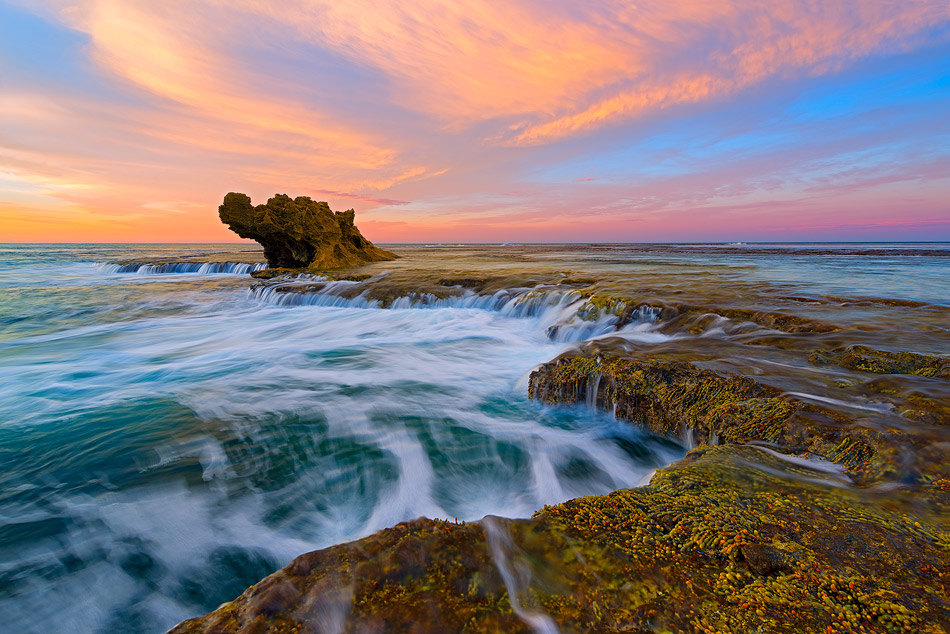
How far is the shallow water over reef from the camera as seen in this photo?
3.25m

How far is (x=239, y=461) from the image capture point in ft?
14.8

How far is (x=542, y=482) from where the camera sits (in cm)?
423

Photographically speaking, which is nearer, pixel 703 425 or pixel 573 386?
pixel 703 425

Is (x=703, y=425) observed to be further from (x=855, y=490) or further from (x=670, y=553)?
(x=670, y=553)

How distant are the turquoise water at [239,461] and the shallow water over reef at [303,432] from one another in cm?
2

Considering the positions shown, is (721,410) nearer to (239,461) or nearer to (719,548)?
(719,548)

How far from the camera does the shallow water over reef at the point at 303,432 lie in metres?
3.25

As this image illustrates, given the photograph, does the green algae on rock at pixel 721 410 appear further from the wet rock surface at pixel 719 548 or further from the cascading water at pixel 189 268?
the cascading water at pixel 189 268

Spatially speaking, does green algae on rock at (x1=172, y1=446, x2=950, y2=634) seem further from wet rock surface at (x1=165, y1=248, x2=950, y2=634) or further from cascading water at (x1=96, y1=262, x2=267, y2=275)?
cascading water at (x1=96, y1=262, x2=267, y2=275)

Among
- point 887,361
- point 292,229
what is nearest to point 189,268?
point 292,229

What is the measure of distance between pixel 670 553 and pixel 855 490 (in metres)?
1.51

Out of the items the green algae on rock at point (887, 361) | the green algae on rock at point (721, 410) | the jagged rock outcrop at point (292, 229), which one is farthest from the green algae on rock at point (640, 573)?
the jagged rock outcrop at point (292, 229)

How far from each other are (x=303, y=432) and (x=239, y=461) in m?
0.83

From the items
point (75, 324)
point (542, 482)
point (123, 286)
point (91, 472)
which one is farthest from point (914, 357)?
point (123, 286)
